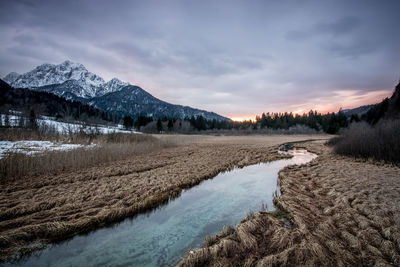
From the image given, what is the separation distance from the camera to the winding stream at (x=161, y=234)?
15.3ft

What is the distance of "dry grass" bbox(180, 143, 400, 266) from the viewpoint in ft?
13.2

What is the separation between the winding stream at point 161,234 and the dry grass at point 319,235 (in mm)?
1084

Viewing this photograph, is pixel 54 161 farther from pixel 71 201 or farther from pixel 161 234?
pixel 161 234

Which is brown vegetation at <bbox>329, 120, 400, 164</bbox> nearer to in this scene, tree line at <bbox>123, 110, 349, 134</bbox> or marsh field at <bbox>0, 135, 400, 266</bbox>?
marsh field at <bbox>0, 135, 400, 266</bbox>

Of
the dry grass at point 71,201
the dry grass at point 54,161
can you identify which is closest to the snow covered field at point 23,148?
the dry grass at point 54,161

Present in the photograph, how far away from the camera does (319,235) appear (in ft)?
15.9

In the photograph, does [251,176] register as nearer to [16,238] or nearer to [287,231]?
[287,231]

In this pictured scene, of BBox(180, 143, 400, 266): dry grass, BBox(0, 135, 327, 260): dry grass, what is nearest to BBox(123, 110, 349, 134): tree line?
BBox(0, 135, 327, 260): dry grass

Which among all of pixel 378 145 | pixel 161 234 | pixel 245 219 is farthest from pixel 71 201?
pixel 378 145

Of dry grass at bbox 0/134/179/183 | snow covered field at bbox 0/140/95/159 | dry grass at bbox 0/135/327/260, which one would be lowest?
dry grass at bbox 0/135/327/260

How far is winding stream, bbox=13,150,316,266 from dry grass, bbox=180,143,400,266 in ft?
3.56

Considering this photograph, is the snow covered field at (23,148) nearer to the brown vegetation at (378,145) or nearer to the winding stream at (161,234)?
the winding stream at (161,234)

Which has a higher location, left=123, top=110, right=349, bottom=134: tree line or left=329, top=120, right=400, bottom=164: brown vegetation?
left=123, top=110, right=349, bottom=134: tree line

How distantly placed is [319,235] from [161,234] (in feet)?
16.6
